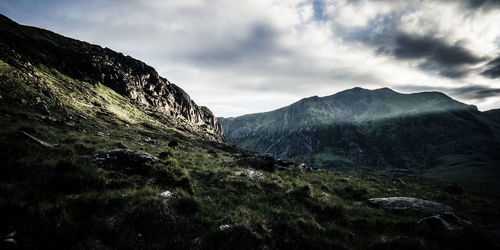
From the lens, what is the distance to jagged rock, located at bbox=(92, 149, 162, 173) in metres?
10.7

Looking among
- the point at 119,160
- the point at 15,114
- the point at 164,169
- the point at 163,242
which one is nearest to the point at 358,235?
the point at 163,242

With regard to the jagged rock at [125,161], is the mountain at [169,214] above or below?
below

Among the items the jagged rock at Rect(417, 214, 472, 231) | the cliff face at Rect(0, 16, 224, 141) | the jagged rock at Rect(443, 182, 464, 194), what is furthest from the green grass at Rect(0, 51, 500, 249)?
the cliff face at Rect(0, 16, 224, 141)

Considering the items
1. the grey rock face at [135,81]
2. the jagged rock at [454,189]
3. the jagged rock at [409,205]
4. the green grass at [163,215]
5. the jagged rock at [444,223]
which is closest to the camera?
the green grass at [163,215]

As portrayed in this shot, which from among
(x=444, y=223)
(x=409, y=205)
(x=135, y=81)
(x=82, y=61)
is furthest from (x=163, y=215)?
(x=135, y=81)

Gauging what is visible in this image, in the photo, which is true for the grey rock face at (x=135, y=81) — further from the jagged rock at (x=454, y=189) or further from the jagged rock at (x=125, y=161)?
the jagged rock at (x=454, y=189)

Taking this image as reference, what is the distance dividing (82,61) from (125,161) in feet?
449

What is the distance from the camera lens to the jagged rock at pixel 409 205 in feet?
37.3

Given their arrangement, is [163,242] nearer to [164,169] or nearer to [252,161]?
[164,169]

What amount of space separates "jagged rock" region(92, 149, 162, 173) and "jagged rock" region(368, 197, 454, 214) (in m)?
15.0

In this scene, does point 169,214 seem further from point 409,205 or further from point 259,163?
point 259,163

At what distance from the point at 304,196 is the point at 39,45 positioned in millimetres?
132012

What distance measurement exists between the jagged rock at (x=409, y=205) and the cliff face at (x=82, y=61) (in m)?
81.3

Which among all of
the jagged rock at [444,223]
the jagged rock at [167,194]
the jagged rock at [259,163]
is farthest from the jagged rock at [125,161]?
the jagged rock at [444,223]
